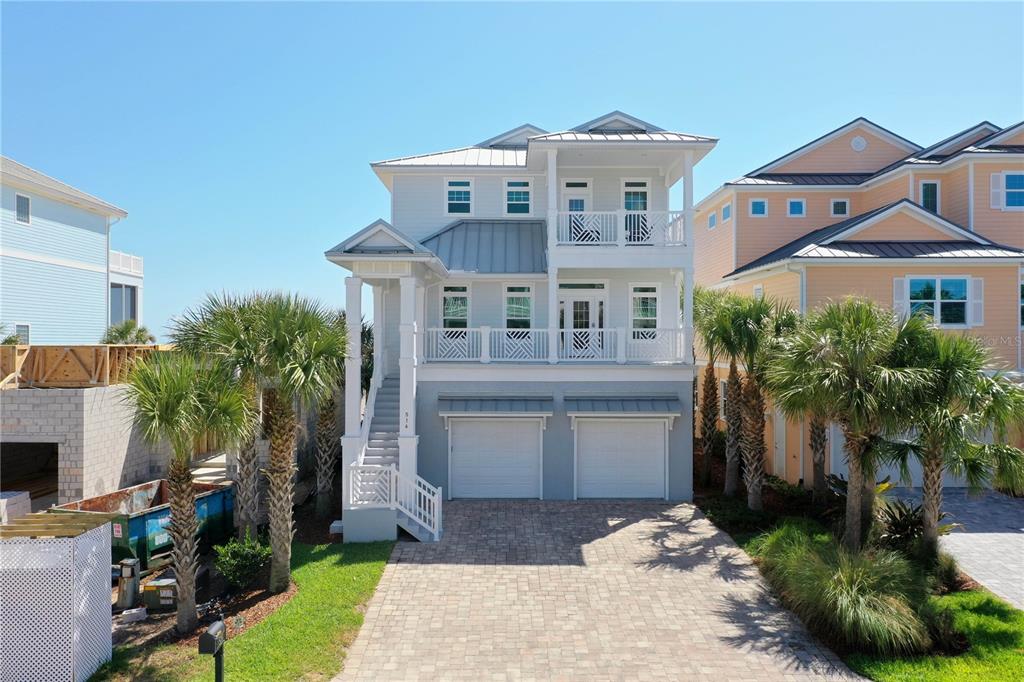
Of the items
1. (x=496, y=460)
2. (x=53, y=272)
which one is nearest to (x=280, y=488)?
(x=496, y=460)

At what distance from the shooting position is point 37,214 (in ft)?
77.3

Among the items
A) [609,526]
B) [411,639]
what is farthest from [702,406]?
[411,639]

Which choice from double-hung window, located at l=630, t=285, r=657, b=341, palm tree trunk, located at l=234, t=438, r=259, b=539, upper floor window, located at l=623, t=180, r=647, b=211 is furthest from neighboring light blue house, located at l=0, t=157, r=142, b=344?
double-hung window, located at l=630, t=285, r=657, b=341

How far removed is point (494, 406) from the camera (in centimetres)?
1570

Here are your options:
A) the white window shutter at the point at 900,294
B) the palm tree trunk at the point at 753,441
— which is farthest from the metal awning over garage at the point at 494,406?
the white window shutter at the point at 900,294

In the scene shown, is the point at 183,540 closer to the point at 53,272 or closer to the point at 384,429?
the point at 384,429

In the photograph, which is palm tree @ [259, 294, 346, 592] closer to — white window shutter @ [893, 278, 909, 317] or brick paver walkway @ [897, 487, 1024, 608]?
brick paver walkway @ [897, 487, 1024, 608]

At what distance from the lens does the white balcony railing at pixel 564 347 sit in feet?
52.9

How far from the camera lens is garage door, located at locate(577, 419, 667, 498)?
53.2ft

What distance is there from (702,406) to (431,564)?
37.0 feet

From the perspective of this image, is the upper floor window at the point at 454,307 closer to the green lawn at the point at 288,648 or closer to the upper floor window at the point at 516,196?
the upper floor window at the point at 516,196

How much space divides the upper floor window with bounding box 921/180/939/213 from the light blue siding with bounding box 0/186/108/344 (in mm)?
33613

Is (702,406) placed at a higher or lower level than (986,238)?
lower

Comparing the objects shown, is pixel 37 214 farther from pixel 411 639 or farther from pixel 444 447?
pixel 411 639
